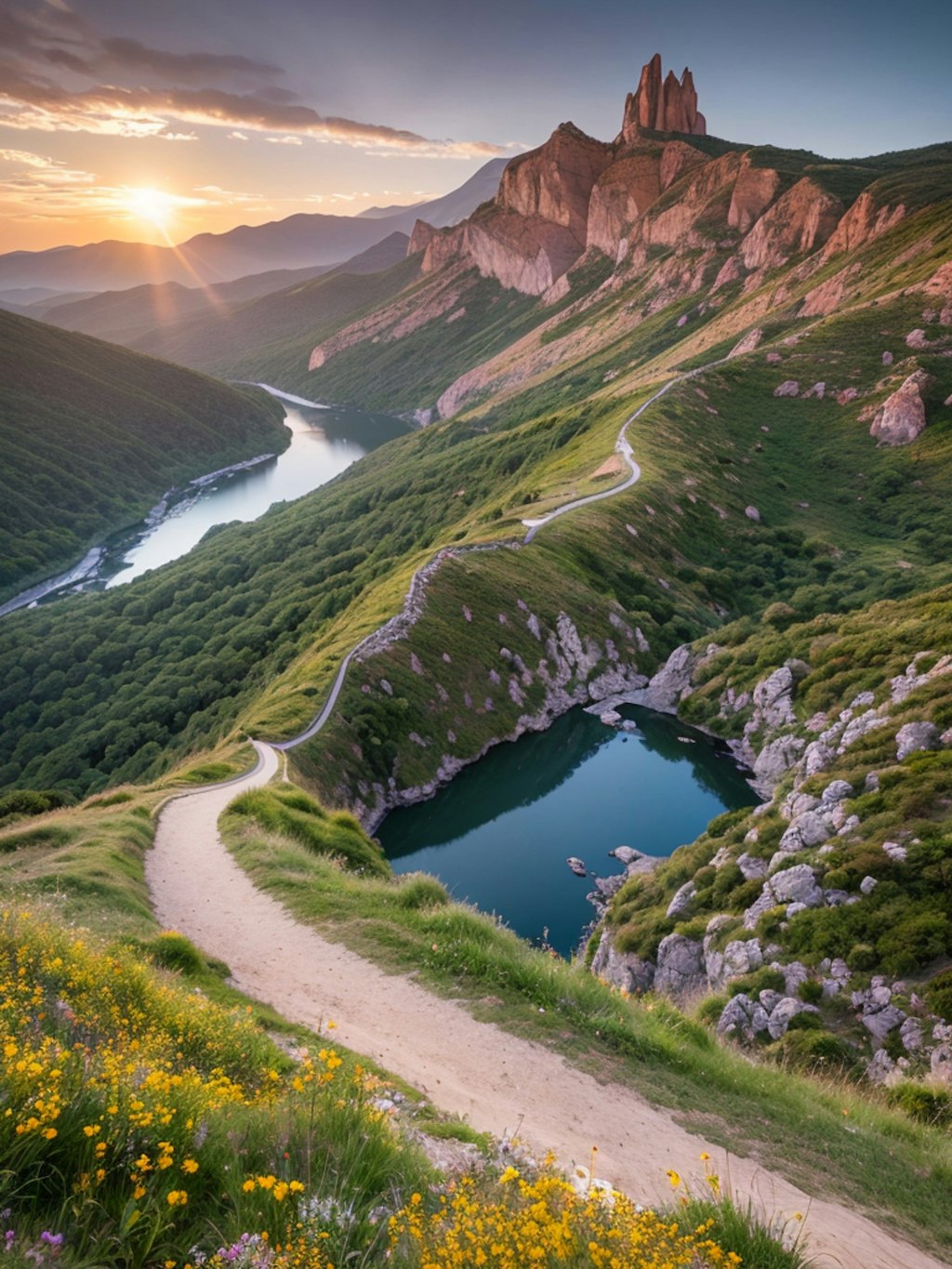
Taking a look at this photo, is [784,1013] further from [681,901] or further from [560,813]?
[560,813]

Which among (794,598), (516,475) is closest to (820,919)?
(794,598)

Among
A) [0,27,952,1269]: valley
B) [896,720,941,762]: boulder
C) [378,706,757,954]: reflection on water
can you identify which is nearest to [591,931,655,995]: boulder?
[0,27,952,1269]: valley

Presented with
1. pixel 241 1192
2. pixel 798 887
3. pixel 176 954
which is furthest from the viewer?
pixel 798 887

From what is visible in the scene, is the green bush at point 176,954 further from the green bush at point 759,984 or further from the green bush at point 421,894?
the green bush at point 759,984

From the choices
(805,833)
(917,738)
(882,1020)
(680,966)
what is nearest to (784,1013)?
(882,1020)

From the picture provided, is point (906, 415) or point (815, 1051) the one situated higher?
point (906, 415)

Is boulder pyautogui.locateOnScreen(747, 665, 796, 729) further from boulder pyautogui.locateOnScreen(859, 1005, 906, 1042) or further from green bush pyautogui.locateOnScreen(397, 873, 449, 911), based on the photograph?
green bush pyautogui.locateOnScreen(397, 873, 449, 911)

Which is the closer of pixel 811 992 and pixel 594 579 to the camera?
pixel 811 992

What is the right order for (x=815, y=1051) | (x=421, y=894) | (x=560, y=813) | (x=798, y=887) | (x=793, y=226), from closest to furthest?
(x=421, y=894) → (x=815, y=1051) → (x=798, y=887) → (x=560, y=813) → (x=793, y=226)
